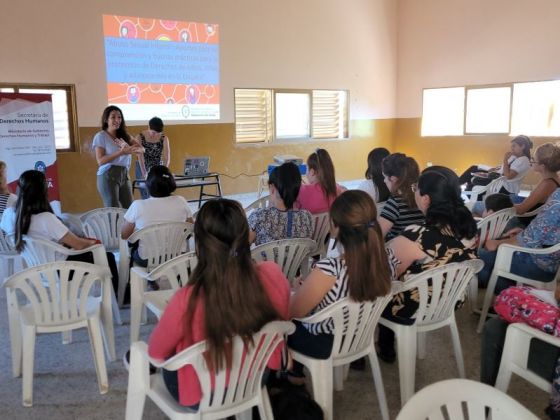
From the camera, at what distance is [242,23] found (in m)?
7.71

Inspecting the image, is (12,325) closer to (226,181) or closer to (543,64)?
(226,181)

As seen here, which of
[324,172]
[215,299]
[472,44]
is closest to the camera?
[215,299]

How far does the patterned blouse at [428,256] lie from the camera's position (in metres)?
2.21

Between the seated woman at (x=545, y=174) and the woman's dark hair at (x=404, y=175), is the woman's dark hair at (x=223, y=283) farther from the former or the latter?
the seated woman at (x=545, y=174)

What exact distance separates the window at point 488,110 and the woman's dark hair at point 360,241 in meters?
7.62

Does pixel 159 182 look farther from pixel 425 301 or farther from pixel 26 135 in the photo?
pixel 26 135

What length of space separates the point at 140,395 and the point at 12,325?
117 centimetres

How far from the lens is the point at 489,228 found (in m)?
3.46

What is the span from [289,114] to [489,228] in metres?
5.71

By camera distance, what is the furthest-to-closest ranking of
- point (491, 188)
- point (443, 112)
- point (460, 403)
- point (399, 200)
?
point (443, 112) < point (491, 188) < point (399, 200) < point (460, 403)

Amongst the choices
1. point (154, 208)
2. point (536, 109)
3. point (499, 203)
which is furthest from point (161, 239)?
point (536, 109)

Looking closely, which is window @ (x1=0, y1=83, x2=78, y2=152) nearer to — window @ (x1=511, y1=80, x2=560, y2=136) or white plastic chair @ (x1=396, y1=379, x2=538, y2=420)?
white plastic chair @ (x1=396, y1=379, x2=538, y2=420)

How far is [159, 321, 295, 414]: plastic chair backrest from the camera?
1.48 meters

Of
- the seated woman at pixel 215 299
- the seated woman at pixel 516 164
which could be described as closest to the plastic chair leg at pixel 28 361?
the seated woman at pixel 215 299
